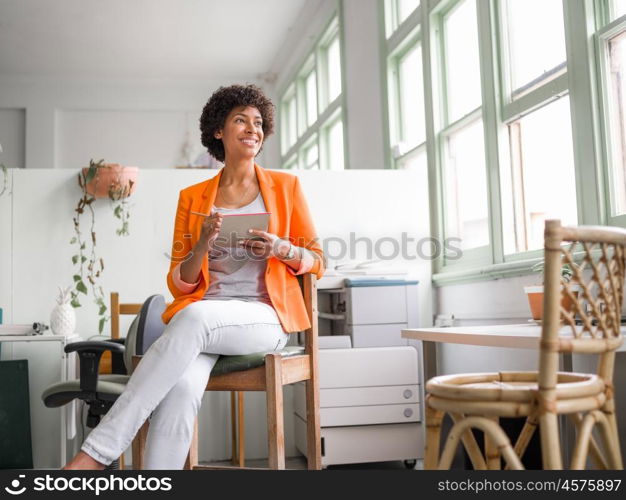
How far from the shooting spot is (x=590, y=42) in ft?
8.18

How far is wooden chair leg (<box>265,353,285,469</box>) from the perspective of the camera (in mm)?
1914

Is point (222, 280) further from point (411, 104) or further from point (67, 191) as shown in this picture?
point (411, 104)

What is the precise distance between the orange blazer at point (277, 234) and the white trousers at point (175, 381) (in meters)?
0.15

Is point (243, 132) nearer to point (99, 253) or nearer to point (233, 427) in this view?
point (99, 253)

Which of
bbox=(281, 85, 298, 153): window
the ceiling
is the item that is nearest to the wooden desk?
the ceiling

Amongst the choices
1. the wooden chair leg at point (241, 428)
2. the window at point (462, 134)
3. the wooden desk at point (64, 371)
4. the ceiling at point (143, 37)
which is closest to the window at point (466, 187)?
the window at point (462, 134)

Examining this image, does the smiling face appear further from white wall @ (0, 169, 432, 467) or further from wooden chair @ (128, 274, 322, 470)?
white wall @ (0, 169, 432, 467)

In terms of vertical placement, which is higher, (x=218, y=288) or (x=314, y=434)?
(x=218, y=288)

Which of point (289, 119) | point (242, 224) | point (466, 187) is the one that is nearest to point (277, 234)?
point (242, 224)

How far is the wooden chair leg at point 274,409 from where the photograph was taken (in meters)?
1.91

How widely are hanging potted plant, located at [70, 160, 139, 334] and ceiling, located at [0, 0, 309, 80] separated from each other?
3.11m

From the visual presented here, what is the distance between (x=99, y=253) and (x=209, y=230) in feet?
5.33

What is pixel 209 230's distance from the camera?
2.02m

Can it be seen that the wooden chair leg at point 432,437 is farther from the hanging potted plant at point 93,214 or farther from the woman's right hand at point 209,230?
the hanging potted plant at point 93,214
